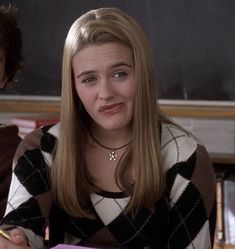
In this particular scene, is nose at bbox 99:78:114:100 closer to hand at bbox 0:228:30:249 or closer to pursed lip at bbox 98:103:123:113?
pursed lip at bbox 98:103:123:113

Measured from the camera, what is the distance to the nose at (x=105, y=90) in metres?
0.93

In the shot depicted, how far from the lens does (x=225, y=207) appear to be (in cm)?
171

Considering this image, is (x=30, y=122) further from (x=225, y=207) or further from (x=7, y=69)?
(x=225, y=207)

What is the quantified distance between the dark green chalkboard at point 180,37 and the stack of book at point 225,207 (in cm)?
31

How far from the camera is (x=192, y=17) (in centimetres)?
184

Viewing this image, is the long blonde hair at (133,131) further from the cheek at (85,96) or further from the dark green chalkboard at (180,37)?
the dark green chalkboard at (180,37)

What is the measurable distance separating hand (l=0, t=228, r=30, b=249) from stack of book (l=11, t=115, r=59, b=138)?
0.96 m

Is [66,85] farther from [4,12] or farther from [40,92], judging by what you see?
[40,92]

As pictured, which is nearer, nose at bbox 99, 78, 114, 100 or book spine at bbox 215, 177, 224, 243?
nose at bbox 99, 78, 114, 100

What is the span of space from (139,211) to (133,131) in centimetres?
16

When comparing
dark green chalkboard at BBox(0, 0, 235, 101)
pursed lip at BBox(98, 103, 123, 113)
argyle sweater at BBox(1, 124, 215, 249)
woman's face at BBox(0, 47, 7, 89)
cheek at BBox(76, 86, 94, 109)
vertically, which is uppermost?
dark green chalkboard at BBox(0, 0, 235, 101)

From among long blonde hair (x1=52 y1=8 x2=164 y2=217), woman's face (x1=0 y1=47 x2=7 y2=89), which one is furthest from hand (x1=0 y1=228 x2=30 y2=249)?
woman's face (x1=0 y1=47 x2=7 y2=89)

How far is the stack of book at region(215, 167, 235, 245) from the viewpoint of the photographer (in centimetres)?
170

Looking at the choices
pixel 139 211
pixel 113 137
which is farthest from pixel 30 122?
pixel 139 211
